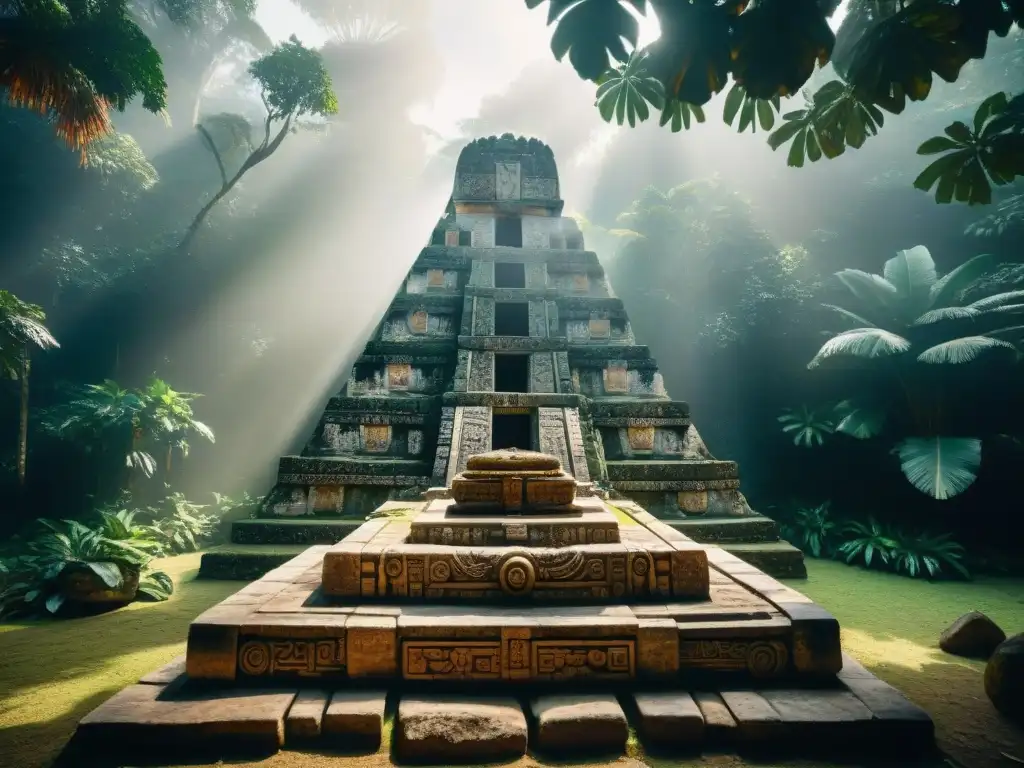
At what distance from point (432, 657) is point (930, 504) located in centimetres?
988

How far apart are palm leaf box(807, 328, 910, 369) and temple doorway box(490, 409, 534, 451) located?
577 cm

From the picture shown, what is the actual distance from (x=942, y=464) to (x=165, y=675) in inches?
384

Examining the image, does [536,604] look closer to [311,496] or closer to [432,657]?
[432,657]

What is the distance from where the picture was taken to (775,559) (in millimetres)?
6480

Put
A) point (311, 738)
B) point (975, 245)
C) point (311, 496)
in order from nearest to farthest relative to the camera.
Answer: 1. point (311, 738)
2. point (311, 496)
3. point (975, 245)

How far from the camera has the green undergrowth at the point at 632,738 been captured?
275 centimetres

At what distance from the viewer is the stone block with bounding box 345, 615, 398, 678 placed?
304 cm

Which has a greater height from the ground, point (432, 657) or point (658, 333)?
point (658, 333)

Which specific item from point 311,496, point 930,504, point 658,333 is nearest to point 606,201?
point 658,333

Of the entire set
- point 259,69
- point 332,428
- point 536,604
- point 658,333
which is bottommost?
point 536,604

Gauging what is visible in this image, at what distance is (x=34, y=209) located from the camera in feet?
53.5

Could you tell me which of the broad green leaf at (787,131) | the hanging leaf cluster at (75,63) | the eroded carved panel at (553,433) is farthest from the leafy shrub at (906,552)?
the hanging leaf cluster at (75,63)

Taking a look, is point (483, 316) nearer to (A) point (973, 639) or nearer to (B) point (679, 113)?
(B) point (679, 113)

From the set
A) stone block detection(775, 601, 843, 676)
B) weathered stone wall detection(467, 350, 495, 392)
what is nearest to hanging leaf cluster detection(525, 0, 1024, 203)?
stone block detection(775, 601, 843, 676)
